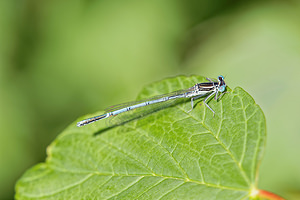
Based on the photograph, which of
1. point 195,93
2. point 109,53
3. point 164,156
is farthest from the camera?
point 109,53

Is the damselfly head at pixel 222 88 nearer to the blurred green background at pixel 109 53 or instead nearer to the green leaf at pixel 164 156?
the green leaf at pixel 164 156

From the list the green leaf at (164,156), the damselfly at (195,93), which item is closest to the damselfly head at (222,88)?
the damselfly at (195,93)

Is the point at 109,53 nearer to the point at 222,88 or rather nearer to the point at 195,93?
the point at 195,93

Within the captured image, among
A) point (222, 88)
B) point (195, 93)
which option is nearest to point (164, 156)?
point (195, 93)

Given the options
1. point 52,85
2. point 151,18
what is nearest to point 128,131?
point 52,85

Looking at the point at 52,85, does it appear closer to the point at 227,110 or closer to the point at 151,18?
the point at 151,18
